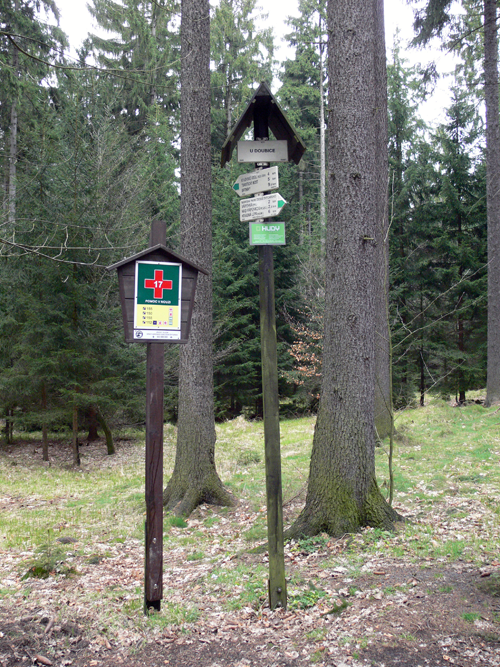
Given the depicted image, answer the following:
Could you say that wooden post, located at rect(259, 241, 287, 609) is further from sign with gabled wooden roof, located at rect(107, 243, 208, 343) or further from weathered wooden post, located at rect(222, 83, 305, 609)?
sign with gabled wooden roof, located at rect(107, 243, 208, 343)

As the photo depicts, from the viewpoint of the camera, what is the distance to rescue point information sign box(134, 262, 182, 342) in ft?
12.8

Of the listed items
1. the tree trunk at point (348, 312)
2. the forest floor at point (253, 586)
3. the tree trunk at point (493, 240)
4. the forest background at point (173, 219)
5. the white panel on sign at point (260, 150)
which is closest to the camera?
the forest floor at point (253, 586)

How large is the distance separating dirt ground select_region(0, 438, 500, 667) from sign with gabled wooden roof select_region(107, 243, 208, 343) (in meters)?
2.13

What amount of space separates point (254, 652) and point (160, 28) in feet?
74.3

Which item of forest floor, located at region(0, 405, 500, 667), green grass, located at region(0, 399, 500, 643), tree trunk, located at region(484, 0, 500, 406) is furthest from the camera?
tree trunk, located at region(484, 0, 500, 406)

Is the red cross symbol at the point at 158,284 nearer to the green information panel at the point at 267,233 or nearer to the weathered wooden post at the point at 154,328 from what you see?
the weathered wooden post at the point at 154,328

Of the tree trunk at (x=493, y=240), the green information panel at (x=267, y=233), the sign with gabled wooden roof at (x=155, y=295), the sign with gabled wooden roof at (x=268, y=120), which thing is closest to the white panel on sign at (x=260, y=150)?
the sign with gabled wooden roof at (x=268, y=120)

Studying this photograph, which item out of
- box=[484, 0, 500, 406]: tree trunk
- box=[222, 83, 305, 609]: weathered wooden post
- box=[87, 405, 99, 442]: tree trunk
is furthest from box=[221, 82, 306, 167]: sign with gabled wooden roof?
box=[484, 0, 500, 406]: tree trunk

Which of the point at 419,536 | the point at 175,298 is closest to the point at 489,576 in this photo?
the point at 419,536

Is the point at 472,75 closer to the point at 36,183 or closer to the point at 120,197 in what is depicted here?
the point at 120,197

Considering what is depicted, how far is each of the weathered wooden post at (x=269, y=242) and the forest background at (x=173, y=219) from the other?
18.1 ft

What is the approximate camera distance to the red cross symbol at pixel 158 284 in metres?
3.94

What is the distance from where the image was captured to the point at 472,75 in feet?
53.2

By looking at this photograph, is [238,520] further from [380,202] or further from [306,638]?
[380,202]
